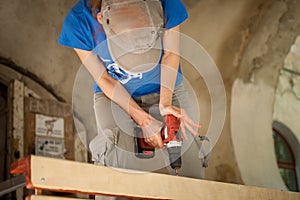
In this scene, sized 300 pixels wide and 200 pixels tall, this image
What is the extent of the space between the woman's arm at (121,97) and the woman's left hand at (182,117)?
58 millimetres

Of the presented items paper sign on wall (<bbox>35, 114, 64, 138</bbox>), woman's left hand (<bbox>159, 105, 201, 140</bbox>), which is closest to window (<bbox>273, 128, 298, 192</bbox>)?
paper sign on wall (<bbox>35, 114, 64, 138</bbox>)

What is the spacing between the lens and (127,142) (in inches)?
79.4

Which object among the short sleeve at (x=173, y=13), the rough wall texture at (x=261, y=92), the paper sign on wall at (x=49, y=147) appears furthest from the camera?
the rough wall texture at (x=261, y=92)

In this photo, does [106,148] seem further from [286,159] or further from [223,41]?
[286,159]

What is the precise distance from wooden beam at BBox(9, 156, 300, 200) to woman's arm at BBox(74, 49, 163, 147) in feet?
0.79

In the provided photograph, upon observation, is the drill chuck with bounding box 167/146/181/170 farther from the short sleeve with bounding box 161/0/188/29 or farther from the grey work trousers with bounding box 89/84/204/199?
the short sleeve with bounding box 161/0/188/29

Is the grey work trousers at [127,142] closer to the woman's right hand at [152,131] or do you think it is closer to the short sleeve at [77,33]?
the woman's right hand at [152,131]

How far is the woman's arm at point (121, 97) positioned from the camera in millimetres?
2025

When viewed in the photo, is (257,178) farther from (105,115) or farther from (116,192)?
(116,192)

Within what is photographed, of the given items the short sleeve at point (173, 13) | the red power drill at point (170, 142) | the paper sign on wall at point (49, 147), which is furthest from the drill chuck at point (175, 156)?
the paper sign on wall at point (49, 147)

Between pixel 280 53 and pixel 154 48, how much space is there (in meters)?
2.23

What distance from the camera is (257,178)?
3830 mm

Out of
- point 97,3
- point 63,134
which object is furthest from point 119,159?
point 63,134

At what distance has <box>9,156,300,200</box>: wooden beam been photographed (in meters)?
1.52
